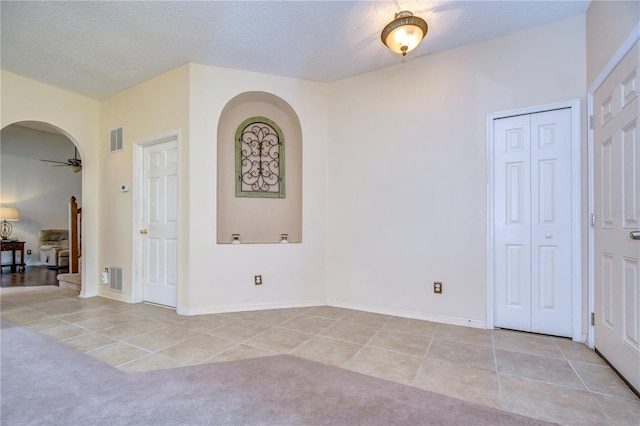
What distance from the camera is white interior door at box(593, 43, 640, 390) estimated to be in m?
1.76

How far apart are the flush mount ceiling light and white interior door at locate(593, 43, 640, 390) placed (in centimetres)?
135

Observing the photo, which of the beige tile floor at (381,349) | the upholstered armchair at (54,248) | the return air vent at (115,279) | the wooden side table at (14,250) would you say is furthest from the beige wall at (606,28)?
the wooden side table at (14,250)

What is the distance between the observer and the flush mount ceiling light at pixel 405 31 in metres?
2.29

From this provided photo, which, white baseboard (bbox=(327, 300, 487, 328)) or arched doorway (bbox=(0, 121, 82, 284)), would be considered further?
arched doorway (bbox=(0, 121, 82, 284))

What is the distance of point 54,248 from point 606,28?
9.32 metres

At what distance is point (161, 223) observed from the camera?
368 cm

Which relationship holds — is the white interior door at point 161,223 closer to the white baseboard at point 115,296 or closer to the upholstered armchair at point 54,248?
the white baseboard at point 115,296

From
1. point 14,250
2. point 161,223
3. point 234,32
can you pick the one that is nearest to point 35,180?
point 14,250

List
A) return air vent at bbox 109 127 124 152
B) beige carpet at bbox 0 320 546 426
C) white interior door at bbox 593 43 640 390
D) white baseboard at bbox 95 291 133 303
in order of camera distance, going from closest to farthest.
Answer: beige carpet at bbox 0 320 546 426 < white interior door at bbox 593 43 640 390 < white baseboard at bbox 95 291 133 303 < return air vent at bbox 109 127 124 152

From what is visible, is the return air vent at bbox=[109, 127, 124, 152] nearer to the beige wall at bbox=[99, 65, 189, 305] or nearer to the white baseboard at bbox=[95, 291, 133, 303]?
the beige wall at bbox=[99, 65, 189, 305]

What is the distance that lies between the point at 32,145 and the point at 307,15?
7884mm

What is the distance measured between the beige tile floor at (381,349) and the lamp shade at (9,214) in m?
4.03

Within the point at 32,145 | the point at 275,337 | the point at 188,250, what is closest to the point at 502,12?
the point at 275,337

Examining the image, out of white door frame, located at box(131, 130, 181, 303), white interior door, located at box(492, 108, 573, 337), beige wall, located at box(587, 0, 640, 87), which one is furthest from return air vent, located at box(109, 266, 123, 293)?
beige wall, located at box(587, 0, 640, 87)
